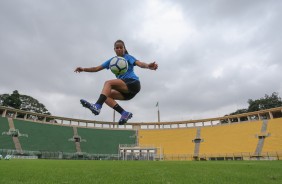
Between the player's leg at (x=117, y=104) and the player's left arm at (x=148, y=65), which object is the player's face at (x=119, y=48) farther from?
the player's leg at (x=117, y=104)

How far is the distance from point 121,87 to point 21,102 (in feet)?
270

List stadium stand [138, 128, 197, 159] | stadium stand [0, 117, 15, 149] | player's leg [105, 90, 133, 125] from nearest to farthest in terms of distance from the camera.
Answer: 1. player's leg [105, 90, 133, 125]
2. stadium stand [0, 117, 15, 149]
3. stadium stand [138, 128, 197, 159]

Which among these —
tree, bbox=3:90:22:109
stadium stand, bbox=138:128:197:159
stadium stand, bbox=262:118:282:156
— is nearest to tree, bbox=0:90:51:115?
tree, bbox=3:90:22:109

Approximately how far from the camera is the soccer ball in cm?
456

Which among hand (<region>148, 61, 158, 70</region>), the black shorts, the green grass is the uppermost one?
hand (<region>148, 61, 158, 70</region>)

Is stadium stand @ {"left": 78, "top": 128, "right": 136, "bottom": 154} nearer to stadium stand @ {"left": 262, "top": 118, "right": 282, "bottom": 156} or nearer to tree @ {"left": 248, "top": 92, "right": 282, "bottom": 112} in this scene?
stadium stand @ {"left": 262, "top": 118, "right": 282, "bottom": 156}

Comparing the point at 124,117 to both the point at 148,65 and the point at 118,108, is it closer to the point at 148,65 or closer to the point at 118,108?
the point at 118,108

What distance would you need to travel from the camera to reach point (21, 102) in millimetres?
77625

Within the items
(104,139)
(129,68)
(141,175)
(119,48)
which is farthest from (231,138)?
(119,48)

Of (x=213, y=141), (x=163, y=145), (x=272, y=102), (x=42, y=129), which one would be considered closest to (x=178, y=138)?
(x=163, y=145)

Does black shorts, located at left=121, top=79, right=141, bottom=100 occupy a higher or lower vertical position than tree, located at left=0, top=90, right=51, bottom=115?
lower

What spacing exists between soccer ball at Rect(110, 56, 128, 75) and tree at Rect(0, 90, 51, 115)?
80038 mm

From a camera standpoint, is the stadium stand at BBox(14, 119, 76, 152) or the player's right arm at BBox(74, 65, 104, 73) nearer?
the player's right arm at BBox(74, 65, 104, 73)

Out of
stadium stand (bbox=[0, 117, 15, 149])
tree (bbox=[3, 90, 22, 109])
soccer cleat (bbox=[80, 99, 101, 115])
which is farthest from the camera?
tree (bbox=[3, 90, 22, 109])
